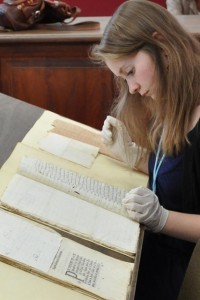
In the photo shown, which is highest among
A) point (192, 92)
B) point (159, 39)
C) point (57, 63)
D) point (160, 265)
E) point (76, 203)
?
point (159, 39)

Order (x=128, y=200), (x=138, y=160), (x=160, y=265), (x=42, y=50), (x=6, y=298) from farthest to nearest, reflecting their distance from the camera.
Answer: (x=42, y=50) → (x=138, y=160) → (x=160, y=265) → (x=128, y=200) → (x=6, y=298)

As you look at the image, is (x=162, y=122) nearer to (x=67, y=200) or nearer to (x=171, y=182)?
(x=171, y=182)

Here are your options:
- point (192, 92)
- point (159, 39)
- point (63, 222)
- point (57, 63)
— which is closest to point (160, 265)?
point (63, 222)

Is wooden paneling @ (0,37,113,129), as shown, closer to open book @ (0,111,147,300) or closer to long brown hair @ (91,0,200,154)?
open book @ (0,111,147,300)

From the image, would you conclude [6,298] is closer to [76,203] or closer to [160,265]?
[76,203]

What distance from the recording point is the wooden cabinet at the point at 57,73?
1928 millimetres

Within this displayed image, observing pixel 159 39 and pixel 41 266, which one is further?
pixel 159 39

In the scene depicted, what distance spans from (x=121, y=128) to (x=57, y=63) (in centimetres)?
70

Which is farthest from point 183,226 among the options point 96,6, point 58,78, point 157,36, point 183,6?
point 96,6

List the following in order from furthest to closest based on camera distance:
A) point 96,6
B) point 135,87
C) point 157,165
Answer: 1. point 96,6
2. point 157,165
3. point 135,87

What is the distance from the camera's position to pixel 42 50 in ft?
6.44

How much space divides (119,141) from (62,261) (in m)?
0.61

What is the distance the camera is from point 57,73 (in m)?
2.01

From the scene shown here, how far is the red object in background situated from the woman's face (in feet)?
8.76
